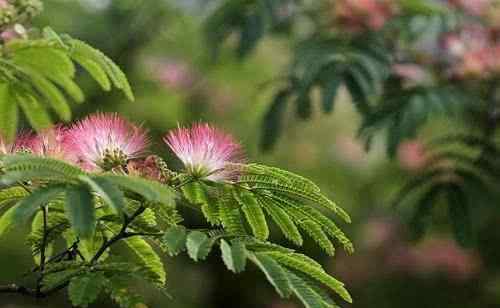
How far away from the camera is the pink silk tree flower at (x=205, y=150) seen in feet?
7.29

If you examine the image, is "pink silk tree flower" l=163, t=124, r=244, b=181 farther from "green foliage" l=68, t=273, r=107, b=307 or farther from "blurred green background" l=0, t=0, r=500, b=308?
"blurred green background" l=0, t=0, r=500, b=308

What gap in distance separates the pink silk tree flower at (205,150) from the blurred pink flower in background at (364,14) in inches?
90.8

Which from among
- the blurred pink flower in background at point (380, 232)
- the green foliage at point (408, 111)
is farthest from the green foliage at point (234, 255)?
the blurred pink flower in background at point (380, 232)

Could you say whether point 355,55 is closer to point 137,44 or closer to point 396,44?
point 396,44

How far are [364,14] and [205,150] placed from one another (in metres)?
2.39

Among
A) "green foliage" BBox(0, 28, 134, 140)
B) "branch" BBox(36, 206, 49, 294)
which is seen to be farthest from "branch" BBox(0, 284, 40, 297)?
"green foliage" BBox(0, 28, 134, 140)

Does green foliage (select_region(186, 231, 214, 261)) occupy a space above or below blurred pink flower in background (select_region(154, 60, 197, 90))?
below

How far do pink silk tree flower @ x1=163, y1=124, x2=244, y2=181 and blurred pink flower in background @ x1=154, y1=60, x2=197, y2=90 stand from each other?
16.7 ft

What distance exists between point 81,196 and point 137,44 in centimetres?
514

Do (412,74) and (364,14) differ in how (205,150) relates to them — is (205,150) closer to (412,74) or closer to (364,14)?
(364,14)

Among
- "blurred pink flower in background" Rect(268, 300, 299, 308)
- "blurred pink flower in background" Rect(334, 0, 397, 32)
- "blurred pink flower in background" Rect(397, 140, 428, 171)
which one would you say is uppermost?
"blurred pink flower in background" Rect(397, 140, 428, 171)

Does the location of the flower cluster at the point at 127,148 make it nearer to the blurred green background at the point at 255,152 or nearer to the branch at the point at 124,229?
the branch at the point at 124,229

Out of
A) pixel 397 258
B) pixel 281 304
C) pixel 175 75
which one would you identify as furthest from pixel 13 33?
pixel 281 304

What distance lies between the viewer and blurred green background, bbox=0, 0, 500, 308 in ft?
22.6
